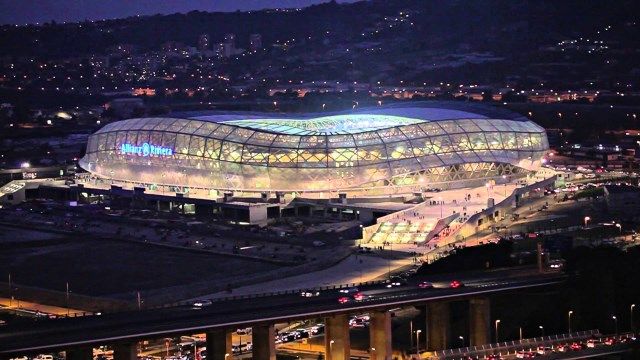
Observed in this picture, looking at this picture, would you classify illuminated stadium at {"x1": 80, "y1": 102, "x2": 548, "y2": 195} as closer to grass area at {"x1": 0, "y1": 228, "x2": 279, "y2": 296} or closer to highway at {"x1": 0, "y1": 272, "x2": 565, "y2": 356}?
grass area at {"x1": 0, "y1": 228, "x2": 279, "y2": 296}

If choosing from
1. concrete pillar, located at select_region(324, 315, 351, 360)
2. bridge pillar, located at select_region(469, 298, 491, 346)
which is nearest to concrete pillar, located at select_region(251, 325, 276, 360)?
concrete pillar, located at select_region(324, 315, 351, 360)

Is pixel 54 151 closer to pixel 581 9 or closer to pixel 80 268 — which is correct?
pixel 80 268

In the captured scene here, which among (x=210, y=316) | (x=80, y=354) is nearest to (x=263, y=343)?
(x=210, y=316)

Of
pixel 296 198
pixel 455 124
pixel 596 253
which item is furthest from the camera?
pixel 455 124

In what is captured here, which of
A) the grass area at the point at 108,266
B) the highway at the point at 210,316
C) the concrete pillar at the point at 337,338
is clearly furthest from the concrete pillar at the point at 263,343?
the grass area at the point at 108,266

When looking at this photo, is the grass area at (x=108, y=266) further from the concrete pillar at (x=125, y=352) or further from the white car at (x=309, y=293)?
the concrete pillar at (x=125, y=352)

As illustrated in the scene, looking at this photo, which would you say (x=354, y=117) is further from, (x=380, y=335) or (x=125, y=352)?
(x=125, y=352)

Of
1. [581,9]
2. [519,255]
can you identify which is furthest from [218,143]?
[581,9]
